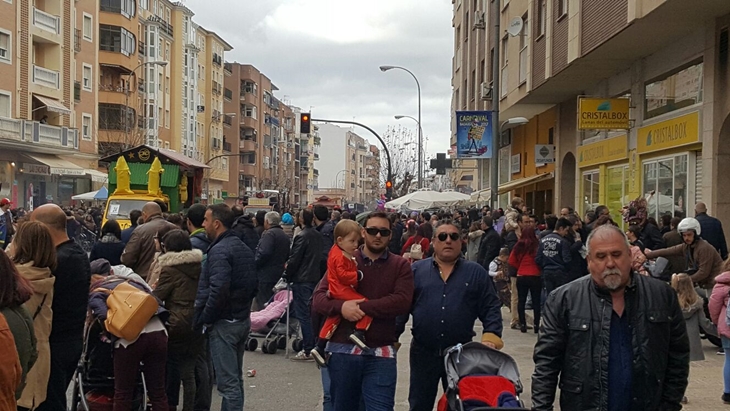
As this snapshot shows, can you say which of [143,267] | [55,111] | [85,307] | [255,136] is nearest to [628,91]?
[143,267]

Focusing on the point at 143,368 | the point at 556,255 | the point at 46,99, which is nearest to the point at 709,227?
the point at 556,255

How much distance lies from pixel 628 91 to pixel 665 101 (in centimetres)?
263

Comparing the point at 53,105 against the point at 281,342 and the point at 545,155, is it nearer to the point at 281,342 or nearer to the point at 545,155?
the point at 545,155

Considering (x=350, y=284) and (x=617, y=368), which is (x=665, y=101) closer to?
(x=350, y=284)

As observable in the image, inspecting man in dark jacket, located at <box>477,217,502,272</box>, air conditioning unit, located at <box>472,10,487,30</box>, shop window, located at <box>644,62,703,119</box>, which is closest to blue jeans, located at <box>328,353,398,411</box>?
man in dark jacket, located at <box>477,217,502,272</box>

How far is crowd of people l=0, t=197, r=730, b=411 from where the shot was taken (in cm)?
429

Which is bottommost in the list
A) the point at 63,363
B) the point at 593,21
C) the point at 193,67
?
the point at 63,363

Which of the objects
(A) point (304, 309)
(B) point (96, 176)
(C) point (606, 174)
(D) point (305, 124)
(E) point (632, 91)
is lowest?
(A) point (304, 309)

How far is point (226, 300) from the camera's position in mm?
7250

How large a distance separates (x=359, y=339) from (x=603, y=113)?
15.3 meters

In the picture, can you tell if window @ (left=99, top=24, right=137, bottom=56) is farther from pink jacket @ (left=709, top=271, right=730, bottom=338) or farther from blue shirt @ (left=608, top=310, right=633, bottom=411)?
blue shirt @ (left=608, top=310, right=633, bottom=411)

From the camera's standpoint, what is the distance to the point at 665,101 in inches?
701

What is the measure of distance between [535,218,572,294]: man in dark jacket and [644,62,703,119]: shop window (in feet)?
14.6

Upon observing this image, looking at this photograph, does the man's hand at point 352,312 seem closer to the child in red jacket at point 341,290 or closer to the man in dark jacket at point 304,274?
the child in red jacket at point 341,290
